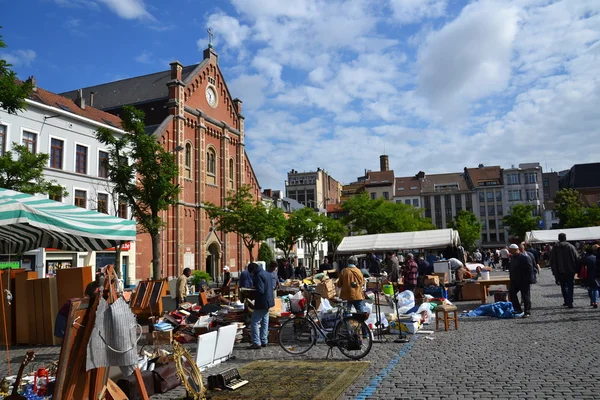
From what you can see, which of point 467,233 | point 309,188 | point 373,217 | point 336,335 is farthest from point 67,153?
point 309,188

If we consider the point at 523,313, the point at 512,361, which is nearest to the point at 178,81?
the point at 523,313

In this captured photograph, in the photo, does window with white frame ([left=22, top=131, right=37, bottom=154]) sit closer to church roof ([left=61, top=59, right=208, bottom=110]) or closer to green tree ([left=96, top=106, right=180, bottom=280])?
green tree ([left=96, top=106, right=180, bottom=280])

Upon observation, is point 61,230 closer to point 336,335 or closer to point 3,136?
point 336,335

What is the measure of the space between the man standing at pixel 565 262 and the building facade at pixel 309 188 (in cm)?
7636

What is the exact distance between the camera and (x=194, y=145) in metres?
38.3

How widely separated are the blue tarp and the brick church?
76.5 ft

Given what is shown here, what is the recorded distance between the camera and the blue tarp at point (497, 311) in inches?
500

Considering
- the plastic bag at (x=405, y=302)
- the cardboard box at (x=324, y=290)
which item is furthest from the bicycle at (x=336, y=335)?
the cardboard box at (x=324, y=290)

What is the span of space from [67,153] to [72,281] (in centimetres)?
2036

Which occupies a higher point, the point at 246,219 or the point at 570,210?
the point at 570,210

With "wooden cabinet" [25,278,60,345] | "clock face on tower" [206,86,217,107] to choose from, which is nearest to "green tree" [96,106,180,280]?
"wooden cabinet" [25,278,60,345]

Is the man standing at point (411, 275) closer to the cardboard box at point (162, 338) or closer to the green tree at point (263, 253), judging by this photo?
the cardboard box at point (162, 338)

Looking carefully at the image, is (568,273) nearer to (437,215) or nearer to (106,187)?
(106,187)

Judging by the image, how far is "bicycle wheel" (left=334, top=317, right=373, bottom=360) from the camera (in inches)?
330
